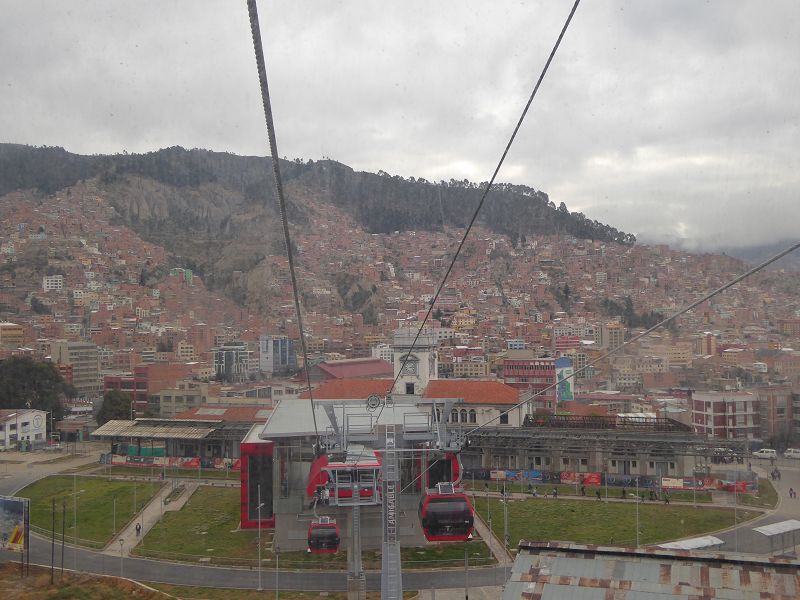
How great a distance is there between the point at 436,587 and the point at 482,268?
152ft

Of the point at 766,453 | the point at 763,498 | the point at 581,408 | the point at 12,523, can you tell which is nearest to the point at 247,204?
the point at 581,408

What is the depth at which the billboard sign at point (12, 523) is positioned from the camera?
699cm

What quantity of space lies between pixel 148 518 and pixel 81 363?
19.9 metres

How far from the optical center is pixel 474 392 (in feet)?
46.6

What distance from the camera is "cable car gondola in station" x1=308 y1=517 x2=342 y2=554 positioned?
7359 mm

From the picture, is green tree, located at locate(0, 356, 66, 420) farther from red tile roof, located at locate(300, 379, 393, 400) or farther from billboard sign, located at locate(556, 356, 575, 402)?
billboard sign, located at locate(556, 356, 575, 402)

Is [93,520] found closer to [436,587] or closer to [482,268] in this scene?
[436,587]

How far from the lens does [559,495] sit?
414 inches

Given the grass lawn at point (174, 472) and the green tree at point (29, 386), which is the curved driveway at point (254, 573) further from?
the green tree at point (29, 386)

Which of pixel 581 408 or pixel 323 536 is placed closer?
pixel 323 536

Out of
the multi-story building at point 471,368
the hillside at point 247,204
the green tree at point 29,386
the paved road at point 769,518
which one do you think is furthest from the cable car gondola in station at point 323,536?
the hillside at point 247,204

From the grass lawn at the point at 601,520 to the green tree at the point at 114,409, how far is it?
35.0ft

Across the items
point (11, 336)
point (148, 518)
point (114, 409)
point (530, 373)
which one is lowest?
point (148, 518)

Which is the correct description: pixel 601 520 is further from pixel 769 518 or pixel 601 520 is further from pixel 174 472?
pixel 174 472
